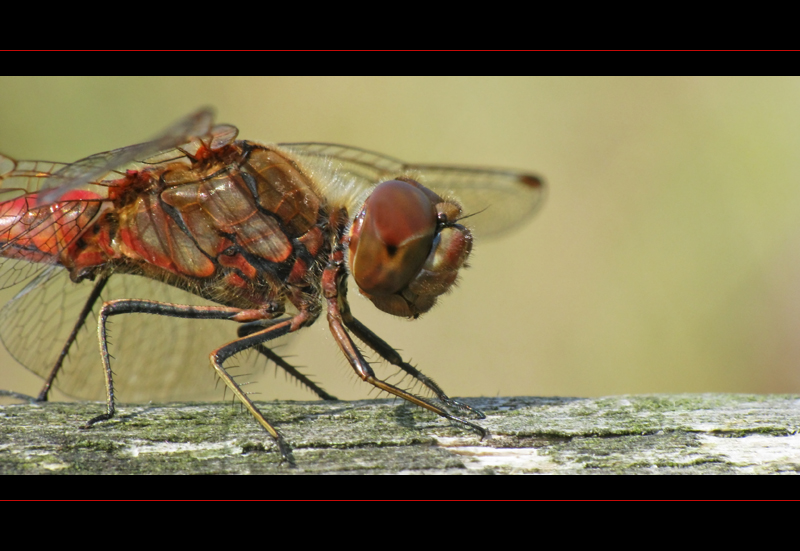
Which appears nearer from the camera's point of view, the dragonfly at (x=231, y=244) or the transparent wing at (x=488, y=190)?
the dragonfly at (x=231, y=244)

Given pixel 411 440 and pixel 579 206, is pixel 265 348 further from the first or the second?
pixel 579 206

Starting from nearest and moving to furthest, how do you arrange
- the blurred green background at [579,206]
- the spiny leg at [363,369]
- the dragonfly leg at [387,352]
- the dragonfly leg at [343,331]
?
the spiny leg at [363,369]
the dragonfly leg at [343,331]
the dragonfly leg at [387,352]
the blurred green background at [579,206]

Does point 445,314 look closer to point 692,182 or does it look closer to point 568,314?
point 568,314

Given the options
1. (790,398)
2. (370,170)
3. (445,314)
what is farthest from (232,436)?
(445,314)

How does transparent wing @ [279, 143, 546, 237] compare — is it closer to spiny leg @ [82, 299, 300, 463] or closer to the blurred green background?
spiny leg @ [82, 299, 300, 463]

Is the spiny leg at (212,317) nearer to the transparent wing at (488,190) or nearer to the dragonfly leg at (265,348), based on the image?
the dragonfly leg at (265,348)

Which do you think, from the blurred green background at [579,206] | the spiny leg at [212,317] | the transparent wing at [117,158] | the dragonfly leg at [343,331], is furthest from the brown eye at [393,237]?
the blurred green background at [579,206]

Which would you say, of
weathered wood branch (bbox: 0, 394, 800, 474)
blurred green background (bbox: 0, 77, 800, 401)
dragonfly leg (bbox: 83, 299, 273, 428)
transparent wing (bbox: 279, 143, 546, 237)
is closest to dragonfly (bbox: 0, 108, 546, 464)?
dragonfly leg (bbox: 83, 299, 273, 428)

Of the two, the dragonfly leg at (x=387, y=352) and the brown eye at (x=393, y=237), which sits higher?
the brown eye at (x=393, y=237)
